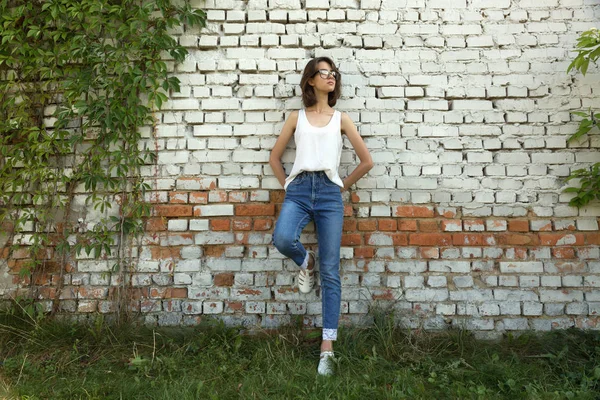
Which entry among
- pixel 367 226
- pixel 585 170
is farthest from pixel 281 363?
pixel 585 170

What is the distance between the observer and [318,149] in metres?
2.97

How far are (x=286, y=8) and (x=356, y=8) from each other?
0.55 metres

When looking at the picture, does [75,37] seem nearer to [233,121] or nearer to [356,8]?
[233,121]

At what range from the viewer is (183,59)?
324 centimetres

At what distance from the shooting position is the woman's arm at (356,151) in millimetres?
3068

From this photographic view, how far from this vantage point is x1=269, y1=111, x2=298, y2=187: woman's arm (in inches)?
122

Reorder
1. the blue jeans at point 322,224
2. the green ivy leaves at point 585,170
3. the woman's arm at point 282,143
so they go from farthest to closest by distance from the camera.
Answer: the woman's arm at point 282,143
the green ivy leaves at point 585,170
the blue jeans at point 322,224

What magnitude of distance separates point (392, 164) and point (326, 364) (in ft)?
5.02

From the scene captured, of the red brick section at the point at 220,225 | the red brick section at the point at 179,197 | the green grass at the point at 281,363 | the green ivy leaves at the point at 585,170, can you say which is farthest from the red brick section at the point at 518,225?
the red brick section at the point at 179,197

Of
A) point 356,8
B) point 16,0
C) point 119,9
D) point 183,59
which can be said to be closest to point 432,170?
point 356,8

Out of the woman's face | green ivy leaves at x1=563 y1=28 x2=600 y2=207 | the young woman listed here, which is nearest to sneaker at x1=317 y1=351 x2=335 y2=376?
the young woman

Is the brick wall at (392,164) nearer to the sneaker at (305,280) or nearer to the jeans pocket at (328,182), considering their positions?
the sneaker at (305,280)

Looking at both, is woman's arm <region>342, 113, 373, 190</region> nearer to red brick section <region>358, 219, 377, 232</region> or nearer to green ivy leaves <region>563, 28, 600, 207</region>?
red brick section <region>358, 219, 377, 232</region>

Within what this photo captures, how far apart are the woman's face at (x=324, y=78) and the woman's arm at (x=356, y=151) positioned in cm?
23
